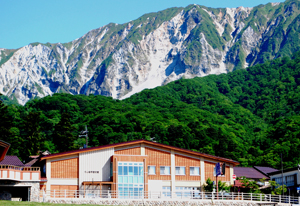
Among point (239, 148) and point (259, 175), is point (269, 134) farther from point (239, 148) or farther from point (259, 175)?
point (259, 175)

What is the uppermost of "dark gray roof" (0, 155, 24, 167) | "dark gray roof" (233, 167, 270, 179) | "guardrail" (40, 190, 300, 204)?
"dark gray roof" (0, 155, 24, 167)

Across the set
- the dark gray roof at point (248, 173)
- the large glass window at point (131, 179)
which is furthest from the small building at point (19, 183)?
the dark gray roof at point (248, 173)

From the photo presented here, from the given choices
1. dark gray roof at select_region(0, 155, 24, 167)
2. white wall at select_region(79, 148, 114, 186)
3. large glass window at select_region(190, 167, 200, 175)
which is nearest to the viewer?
white wall at select_region(79, 148, 114, 186)

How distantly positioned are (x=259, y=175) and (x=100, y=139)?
83.0 m

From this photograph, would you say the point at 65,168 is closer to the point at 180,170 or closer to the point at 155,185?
the point at 155,185

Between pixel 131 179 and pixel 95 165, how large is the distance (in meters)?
4.48

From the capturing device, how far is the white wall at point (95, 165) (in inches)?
1997

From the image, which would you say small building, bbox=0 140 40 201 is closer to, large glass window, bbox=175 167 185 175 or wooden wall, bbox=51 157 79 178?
wooden wall, bbox=51 157 79 178

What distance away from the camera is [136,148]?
5350 cm

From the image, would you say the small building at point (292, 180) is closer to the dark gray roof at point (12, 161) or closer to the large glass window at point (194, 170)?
the large glass window at point (194, 170)

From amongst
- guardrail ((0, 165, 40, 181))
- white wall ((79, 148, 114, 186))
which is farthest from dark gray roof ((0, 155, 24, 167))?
white wall ((79, 148, 114, 186))

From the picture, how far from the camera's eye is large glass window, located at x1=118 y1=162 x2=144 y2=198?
166 feet

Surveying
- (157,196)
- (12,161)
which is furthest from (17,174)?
(157,196)

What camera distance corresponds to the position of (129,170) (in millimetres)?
51625
